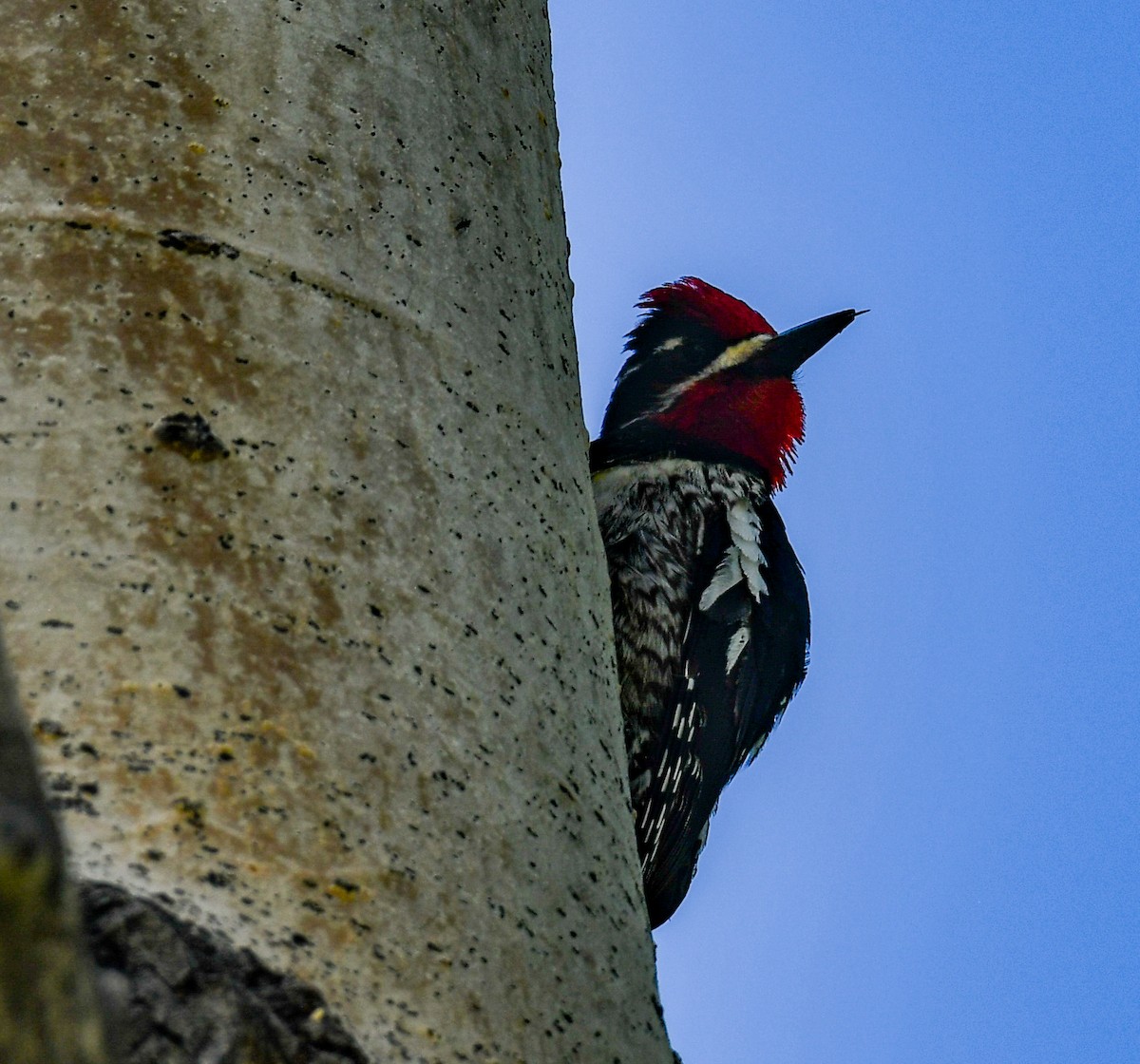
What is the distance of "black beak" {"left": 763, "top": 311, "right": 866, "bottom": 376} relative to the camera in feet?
13.2

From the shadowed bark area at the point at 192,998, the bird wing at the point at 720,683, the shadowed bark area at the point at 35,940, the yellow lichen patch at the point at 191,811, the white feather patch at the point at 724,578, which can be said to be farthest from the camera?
the white feather patch at the point at 724,578

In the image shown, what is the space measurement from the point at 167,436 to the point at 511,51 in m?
0.94

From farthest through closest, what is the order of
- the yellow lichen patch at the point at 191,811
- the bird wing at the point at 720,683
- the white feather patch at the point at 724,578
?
the white feather patch at the point at 724,578 → the bird wing at the point at 720,683 → the yellow lichen patch at the point at 191,811

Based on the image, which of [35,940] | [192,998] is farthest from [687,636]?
[35,940]

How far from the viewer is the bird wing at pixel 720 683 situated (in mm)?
3379

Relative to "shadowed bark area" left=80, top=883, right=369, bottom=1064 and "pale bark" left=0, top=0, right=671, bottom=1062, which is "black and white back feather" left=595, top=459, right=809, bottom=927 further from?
"shadowed bark area" left=80, top=883, right=369, bottom=1064

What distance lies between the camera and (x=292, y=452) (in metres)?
1.27

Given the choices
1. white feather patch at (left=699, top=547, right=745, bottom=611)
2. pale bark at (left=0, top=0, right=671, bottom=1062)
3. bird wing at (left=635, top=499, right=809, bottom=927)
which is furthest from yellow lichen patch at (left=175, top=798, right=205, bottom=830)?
white feather patch at (left=699, top=547, right=745, bottom=611)

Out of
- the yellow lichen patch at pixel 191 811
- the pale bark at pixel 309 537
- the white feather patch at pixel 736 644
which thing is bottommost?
the yellow lichen patch at pixel 191 811

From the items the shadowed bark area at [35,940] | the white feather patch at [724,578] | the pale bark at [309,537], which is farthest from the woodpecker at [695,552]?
the shadowed bark area at [35,940]

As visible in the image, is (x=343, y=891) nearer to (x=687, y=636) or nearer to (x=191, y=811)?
(x=191, y=811)

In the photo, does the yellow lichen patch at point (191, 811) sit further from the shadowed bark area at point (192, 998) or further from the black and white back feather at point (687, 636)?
the black and white back feather at point (687, 636)

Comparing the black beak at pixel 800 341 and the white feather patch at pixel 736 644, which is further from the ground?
the black beak at pixel 800 341

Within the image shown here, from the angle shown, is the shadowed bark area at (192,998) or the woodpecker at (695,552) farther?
the woodpecker at (695,552)
